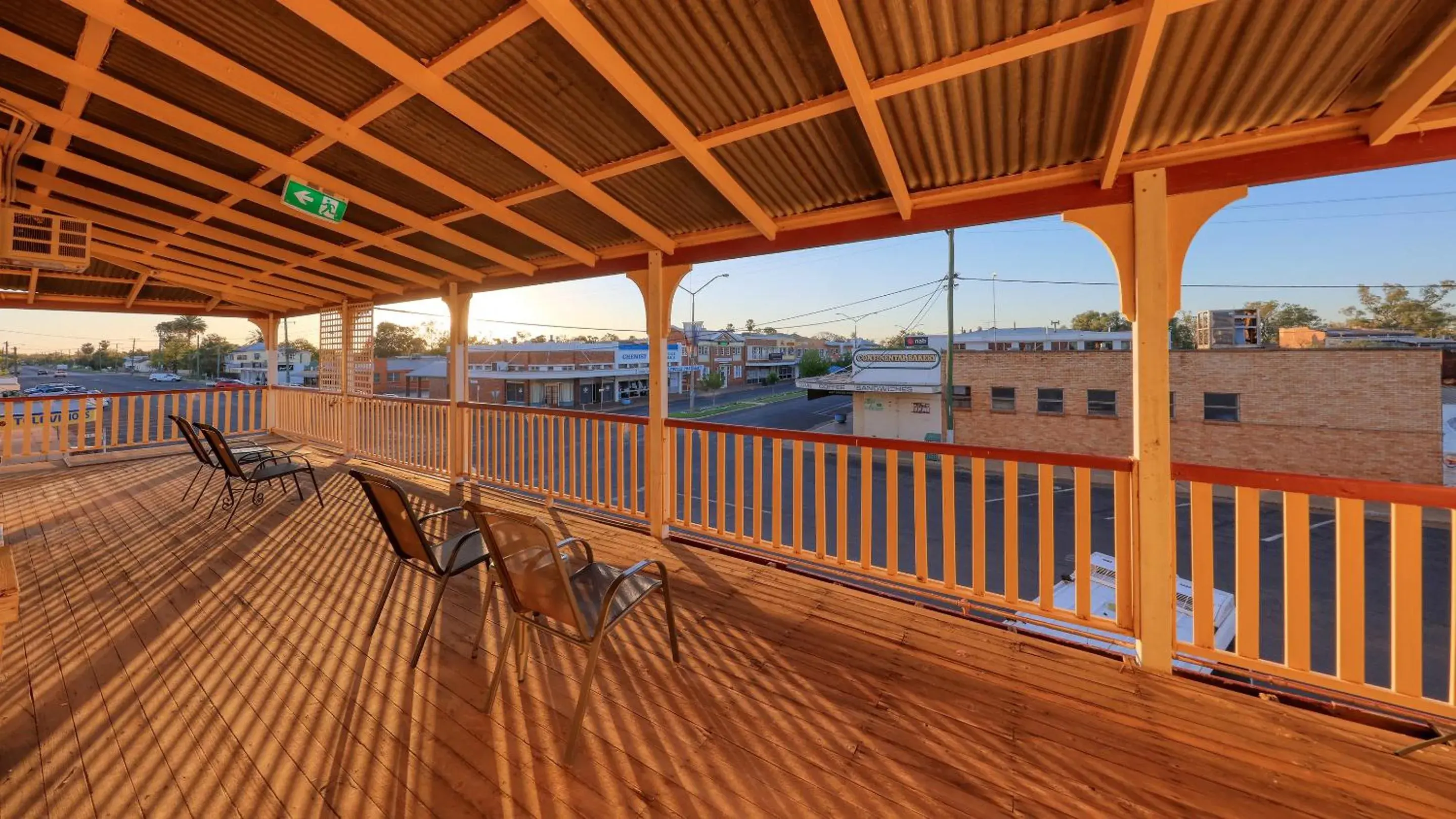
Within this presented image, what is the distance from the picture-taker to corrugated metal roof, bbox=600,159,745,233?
9.25 ft

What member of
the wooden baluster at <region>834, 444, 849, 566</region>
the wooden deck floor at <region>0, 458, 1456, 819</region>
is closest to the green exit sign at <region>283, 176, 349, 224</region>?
the wooden deck floor at <region>0, 458, 1456, 819</region>

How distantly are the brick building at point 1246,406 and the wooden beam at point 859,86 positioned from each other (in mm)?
11224

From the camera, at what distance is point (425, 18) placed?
183cm

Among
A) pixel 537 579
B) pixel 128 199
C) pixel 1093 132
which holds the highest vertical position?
pixel 128 199

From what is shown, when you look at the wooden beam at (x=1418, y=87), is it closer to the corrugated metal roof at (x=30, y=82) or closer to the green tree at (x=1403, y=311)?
the corrugated metal roof at (x=30, y=82)

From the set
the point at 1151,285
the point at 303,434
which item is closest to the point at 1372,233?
the point at 1151,285

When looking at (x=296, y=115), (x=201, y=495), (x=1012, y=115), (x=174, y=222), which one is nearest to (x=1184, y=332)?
(x=1012, y=115)

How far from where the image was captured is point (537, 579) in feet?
5.86

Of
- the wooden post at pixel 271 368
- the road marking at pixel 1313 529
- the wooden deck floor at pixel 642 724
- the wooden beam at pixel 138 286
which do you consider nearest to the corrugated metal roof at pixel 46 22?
the wooden deck floor at pixel 642 724

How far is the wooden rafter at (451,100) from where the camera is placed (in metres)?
1.78

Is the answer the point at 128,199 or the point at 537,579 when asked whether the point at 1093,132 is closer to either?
the point at 537,579

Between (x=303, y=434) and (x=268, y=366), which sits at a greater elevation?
(x=268, y=366)

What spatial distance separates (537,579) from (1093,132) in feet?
9.43

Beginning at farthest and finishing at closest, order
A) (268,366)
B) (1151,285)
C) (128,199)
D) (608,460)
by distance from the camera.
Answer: (268,366) → (608,460) → (128,199) → (1151,285)
